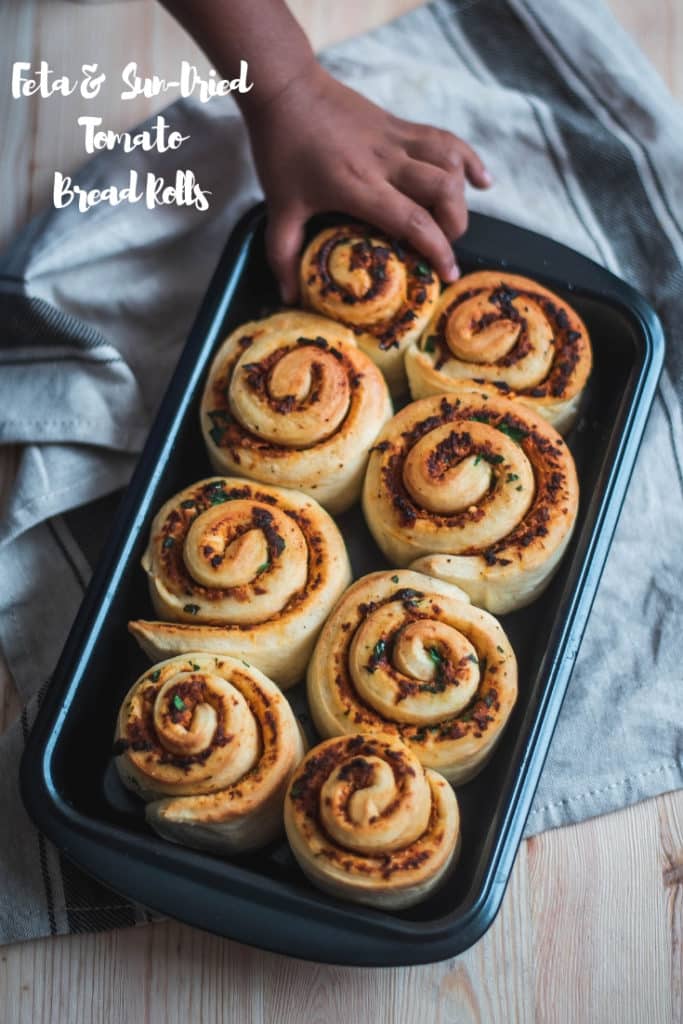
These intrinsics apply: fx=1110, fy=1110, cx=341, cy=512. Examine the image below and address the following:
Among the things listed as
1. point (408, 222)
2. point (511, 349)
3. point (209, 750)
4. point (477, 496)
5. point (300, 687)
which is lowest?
point (300, 687)

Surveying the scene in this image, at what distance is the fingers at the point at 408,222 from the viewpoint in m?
2.29

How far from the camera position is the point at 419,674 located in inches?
74.8

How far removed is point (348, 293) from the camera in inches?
89.9

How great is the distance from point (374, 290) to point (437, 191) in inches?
10.2

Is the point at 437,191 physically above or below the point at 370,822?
above

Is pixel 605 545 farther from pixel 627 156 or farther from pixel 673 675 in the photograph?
pixel 627 156

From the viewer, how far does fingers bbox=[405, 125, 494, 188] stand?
241cm

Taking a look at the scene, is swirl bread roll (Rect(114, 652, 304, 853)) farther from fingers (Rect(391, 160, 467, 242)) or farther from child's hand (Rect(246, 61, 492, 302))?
fingers (Rect(391, 160, 467, 242))

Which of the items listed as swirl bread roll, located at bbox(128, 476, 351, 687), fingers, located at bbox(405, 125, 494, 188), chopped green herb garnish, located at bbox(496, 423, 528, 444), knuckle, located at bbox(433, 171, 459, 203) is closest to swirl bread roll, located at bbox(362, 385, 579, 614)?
chopped green herb garnish, located at bbox(496, 423, 528, 444)

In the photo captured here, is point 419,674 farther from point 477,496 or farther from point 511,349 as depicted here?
point 511,349

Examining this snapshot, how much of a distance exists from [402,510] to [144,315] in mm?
967

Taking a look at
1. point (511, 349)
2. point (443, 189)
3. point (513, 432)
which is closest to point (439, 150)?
point (443, 189)

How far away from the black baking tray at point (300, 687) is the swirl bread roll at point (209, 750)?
7cm

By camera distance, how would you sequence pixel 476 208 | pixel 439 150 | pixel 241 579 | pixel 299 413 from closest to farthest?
1. pixel 241 579
2. pixel 299 413
3. pixel 439 150
4. pixel 476 208
